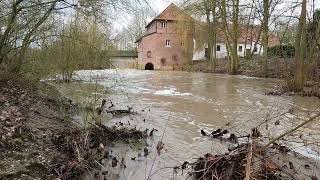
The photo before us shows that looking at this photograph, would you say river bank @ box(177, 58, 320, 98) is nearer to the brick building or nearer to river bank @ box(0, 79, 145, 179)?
the brick building

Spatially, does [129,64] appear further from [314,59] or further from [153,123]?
[153,123]

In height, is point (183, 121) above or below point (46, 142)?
below

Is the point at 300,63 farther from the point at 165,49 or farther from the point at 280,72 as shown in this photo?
the point at 165,49

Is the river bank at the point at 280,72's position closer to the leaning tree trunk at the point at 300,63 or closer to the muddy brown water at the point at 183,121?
the leaning tree trunk at the point at 300,63

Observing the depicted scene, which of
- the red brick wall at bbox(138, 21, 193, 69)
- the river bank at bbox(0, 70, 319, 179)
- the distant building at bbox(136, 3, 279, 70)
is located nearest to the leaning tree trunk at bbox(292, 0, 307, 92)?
the river bank at bbox(0, 70, 319, 179)

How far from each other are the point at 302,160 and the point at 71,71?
12.9 m

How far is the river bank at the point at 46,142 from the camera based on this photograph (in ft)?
19.2

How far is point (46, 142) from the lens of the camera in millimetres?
7258

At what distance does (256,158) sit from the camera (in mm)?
5664

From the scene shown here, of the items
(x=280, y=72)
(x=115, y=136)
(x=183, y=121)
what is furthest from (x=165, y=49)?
(x=115, y=136)

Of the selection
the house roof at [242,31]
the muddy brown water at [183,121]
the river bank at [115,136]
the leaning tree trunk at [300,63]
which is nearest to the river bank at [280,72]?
the leaning tree trunk at [300,63]

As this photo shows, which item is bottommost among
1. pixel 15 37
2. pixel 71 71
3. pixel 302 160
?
pixel 302 160

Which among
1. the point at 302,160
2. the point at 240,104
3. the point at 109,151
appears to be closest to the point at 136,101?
the point at 240,104

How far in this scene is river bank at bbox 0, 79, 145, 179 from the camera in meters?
5.85
